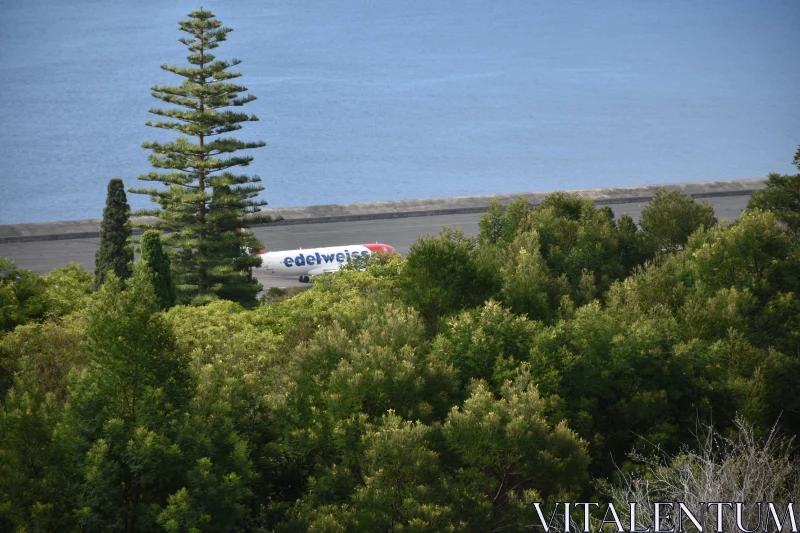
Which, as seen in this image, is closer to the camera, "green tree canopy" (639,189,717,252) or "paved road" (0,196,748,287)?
"green tree canopy" (639,189,717,252)

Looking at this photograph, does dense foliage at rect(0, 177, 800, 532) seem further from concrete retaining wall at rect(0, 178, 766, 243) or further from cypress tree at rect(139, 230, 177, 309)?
concrete retaining wall at rect(0, 178, 766, 243)

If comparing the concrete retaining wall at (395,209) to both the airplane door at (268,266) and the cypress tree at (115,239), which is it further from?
the cypress tree at (115,239)

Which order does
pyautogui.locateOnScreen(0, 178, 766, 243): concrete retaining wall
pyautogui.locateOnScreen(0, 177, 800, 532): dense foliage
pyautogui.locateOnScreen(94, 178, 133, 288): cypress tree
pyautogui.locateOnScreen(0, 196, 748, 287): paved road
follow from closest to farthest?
pyautogui.locateOnScreen(0, 177, 800, 532): dense foliage
pyautogui.locateOnScreen(94, 178, 133, 288): cypress tree
pyautogui.locateOnScreen(0, 196, 748, 287): paved road
pyautogui.locateOnScreen(0, 178, 766, 243): concrete retaining wall

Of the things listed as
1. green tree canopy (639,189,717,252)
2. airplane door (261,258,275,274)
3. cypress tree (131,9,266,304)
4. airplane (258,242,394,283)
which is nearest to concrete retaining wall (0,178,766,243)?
airplane door (261,258,275,274)

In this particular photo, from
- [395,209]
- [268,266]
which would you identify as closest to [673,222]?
[268,266]

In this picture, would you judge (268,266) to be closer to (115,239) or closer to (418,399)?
(115,239)

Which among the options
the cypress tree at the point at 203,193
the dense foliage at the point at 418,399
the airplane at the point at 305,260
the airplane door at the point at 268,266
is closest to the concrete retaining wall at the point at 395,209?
the airplane door at the point at 268,266

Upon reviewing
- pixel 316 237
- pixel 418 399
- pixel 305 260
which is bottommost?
pixel 418 399

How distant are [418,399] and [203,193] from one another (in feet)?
94.7

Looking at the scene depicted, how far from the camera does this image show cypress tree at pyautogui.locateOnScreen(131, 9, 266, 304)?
4888 centimetres

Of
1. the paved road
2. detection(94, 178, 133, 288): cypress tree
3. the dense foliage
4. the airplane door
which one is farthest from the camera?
the paved road

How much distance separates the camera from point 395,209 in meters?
81.1

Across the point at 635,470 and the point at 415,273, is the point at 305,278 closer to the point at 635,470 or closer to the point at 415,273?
the point at 415,273

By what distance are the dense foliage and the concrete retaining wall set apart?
42.9 meters
